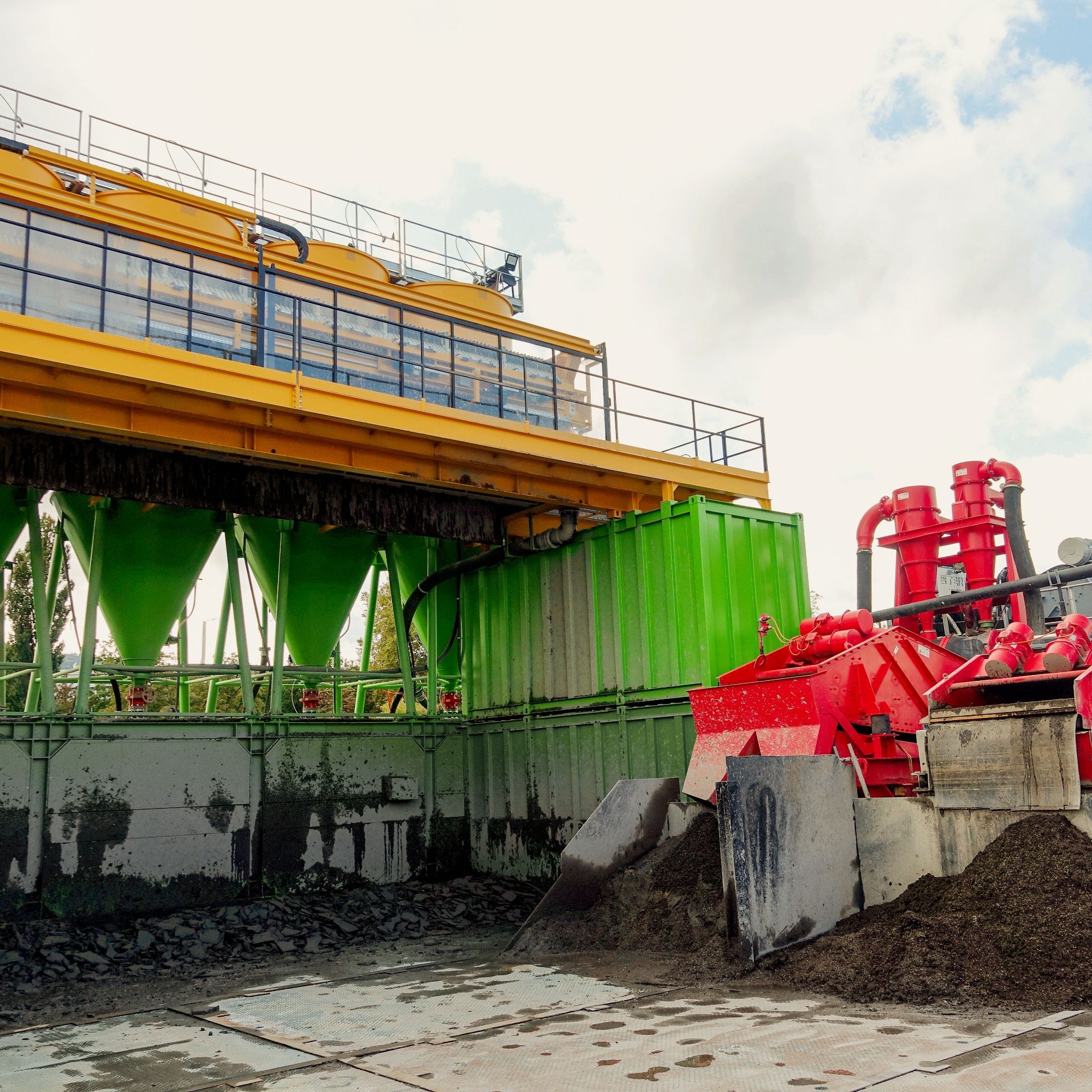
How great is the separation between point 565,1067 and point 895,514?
597 inches

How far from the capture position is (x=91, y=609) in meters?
13.2

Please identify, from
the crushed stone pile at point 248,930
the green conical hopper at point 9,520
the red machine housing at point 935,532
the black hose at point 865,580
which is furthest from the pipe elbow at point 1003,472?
the green conical hopper at point 9,520

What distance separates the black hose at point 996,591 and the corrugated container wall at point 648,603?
9.51ft

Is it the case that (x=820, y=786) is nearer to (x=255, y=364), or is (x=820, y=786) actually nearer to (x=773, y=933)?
(x=773, y=933)

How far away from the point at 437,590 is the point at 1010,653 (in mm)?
9863

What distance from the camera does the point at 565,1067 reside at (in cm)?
545

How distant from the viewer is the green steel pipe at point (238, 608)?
1398cm

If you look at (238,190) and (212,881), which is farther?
(238,190)

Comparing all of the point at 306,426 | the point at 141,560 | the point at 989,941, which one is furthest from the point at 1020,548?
the point at 141,560

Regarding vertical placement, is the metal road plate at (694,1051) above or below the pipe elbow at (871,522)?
below

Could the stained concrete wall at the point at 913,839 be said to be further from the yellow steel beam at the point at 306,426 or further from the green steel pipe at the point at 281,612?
the green steel pipe at the point at 281,612

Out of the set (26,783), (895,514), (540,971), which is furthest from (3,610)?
(895,514)

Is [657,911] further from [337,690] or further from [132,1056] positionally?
[337,690]

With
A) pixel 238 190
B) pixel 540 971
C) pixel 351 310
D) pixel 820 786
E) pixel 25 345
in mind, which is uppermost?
pixel 238 190
